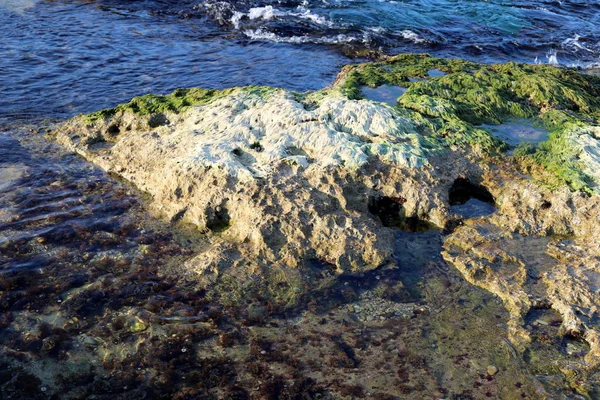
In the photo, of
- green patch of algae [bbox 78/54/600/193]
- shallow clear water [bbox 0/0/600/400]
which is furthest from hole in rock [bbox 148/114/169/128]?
shallow clear water [bbox 0/0/600/400]

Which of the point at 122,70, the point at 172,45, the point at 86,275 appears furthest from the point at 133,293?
the point at 172,45

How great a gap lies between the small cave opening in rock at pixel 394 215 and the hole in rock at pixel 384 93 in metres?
2.50

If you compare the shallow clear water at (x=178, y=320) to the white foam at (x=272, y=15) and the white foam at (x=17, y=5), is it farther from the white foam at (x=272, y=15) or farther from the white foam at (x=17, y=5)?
the white foam at (x=272, y=15)

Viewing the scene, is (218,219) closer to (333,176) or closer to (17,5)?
→ (333,176)

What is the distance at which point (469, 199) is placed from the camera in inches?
253

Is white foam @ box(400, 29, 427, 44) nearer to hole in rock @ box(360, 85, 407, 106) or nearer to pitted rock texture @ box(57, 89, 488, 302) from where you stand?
hole in rock @ box(360, 85, 407, 106)

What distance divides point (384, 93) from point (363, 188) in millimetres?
2999

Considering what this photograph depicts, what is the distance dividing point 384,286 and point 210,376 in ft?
6.31

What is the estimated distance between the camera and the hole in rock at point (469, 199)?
6180 mm

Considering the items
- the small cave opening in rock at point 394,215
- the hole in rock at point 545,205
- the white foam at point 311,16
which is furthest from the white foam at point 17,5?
the hole in rock at point 545,205

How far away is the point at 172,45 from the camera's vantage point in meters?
12.6

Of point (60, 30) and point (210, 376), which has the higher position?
point (60, 30)

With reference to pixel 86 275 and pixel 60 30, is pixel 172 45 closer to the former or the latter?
pixel 60 30

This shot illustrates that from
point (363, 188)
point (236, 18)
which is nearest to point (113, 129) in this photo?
point (363, 188)
